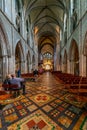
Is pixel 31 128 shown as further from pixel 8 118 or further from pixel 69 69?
pixel 69 69

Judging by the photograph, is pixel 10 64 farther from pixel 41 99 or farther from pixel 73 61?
pixel 73 61

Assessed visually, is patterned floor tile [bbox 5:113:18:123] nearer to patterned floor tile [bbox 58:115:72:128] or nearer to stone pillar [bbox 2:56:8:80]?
patterned floor tile [bbox 58:115:72:128]

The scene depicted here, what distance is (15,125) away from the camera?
3.34 metres

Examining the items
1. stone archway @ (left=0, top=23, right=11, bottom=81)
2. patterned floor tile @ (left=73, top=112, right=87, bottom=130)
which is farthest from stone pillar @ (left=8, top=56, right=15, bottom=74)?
patterned floor tile @ (left=73, top=112, right=87, bottom=130)

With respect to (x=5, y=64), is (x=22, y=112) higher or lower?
lower

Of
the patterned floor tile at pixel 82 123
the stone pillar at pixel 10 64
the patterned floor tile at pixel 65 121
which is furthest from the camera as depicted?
the stone pillar at pixel 10 64

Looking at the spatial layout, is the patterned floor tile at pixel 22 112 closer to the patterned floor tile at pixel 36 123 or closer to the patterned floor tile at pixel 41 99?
the patterned floor tile at pixel 36 123

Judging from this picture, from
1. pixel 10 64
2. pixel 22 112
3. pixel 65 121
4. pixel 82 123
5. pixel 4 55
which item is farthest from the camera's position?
pixel 10 64

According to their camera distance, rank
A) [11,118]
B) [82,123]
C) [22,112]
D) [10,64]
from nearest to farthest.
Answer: [82,123] → [11,118] → [22,112] → [10,64]

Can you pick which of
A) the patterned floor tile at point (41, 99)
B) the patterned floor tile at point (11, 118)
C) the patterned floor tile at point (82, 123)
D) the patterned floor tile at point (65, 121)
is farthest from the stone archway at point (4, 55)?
the patterned floor tile at point (82, 123)

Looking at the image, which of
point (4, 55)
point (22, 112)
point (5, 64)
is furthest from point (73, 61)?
point (22, 112)

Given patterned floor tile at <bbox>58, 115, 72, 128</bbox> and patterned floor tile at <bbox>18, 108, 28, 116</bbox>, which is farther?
patterned floor tile at <bbox>18, 108, 28, 116</bbox>

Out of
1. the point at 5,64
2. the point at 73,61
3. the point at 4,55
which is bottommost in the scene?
the point at 5,64

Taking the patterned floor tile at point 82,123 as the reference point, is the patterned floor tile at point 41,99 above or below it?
above
